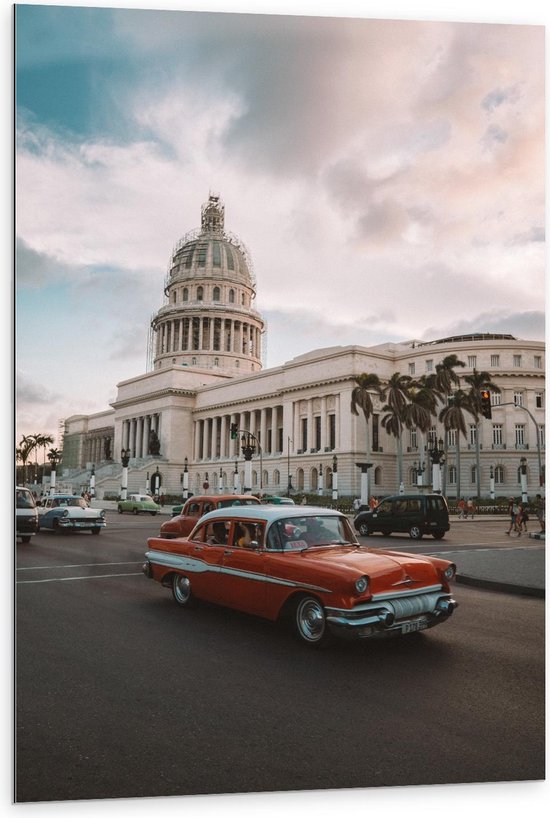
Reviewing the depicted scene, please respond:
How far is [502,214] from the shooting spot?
7371 millimetres

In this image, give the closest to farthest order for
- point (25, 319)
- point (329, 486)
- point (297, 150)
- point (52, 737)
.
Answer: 1. point (52, 737)
2. point (25, 319)
3. point (297, 150)
4. point (329, 486)

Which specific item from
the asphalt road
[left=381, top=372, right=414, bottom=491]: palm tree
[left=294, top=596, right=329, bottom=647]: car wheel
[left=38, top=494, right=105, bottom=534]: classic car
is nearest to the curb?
the asphalt road

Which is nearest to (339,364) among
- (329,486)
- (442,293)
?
(329,486)

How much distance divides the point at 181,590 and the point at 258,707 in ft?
13.1

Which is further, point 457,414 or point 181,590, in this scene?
point 457,414

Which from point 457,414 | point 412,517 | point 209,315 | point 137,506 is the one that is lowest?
point 137,506

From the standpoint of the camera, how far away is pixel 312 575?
646 centimetres

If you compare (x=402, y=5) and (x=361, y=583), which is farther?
(x=402, y=5)

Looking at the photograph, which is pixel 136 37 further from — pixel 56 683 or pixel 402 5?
pixel 56 683

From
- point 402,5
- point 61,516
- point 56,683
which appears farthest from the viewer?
point 61,516

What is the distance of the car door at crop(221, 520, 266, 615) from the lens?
7129 mm

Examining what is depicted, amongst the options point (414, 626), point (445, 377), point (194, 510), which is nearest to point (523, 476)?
point (445, 377)

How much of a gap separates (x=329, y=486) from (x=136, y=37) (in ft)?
206

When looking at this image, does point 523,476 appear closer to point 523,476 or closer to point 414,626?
point 523,476
